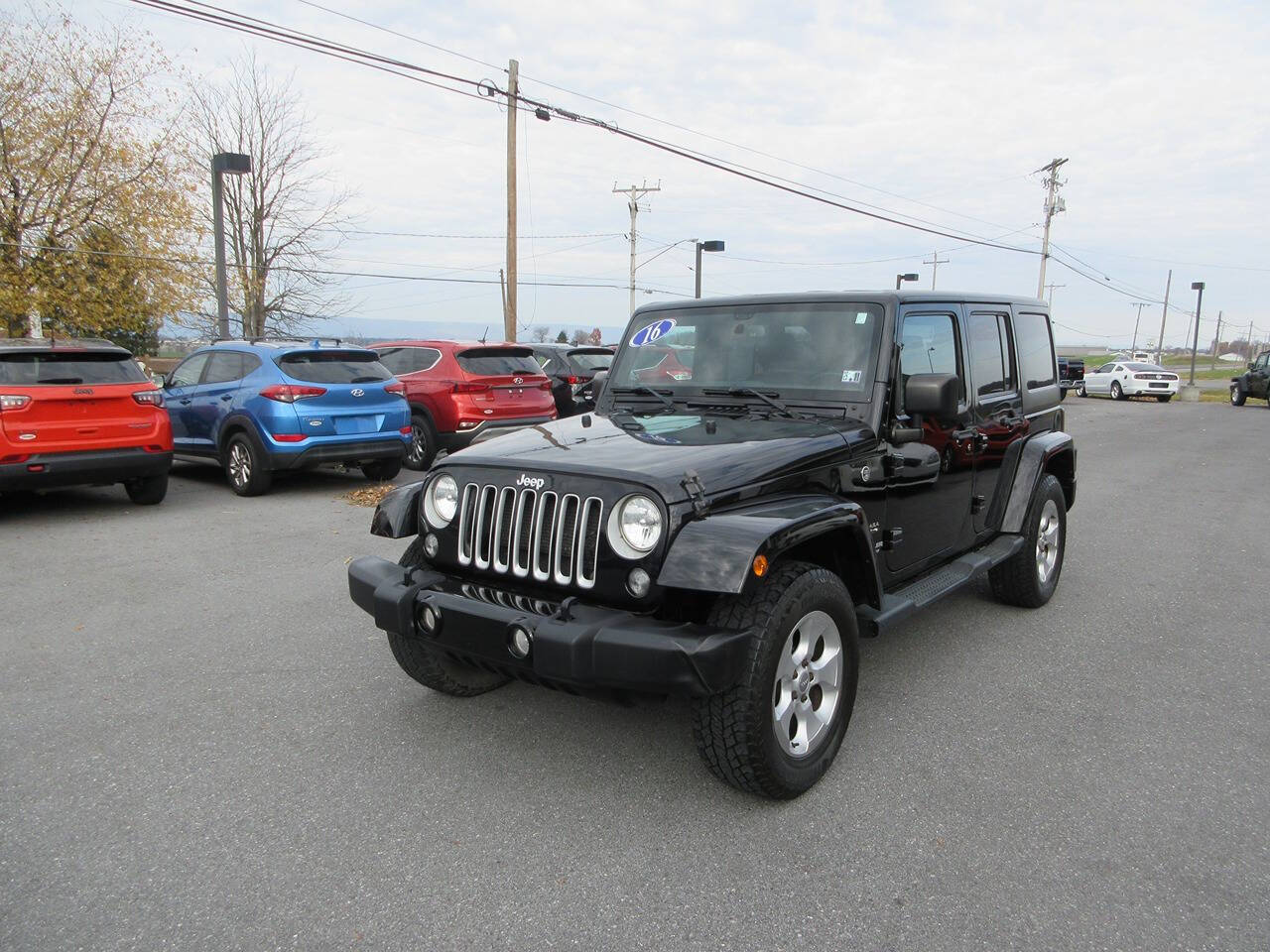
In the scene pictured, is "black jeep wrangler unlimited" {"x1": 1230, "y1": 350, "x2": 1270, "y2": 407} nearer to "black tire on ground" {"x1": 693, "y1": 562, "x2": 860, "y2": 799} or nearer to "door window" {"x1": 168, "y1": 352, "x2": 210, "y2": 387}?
"door window" {"x1": 168, "y1": 352, "x2": 210, "y2": 387}

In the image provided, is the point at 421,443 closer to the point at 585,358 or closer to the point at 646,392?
the point at 585,358

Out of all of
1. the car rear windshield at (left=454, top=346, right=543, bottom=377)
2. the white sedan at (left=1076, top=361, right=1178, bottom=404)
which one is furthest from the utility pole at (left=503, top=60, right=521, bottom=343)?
the white sedan at (left=1076, top=361, right=1178, bottom=404)

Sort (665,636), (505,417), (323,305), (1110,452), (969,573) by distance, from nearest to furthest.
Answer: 1. (665,636)
2. (969,573)
3. (505,417)
4. (1110,452)
5. (323,305)

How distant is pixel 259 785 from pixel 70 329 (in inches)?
745

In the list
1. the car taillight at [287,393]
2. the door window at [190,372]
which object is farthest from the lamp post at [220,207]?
the car taillight at [287,393]

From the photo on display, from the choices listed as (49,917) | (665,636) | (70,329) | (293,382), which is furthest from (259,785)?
(70,329)

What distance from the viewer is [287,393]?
9.07 m

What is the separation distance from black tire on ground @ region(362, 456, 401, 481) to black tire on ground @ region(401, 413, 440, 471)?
2.94 ft

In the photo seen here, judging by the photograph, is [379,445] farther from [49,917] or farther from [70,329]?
[70,329]

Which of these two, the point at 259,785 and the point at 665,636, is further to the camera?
the point at 259,785

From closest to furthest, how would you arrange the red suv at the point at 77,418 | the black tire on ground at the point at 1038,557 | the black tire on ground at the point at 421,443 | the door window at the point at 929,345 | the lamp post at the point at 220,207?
1. the door window at the point at 929,345
2. the black tire on ground at the point at 1038,557
3. the red suv at the point at 77,418
4. the black tire on ground at the point at 421,443
5. the lamp post at the point at 220,207

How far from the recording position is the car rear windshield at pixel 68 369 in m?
7.69

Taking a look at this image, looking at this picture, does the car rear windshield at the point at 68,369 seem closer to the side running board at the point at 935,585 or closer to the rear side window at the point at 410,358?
the rear side window at the point at 410,358

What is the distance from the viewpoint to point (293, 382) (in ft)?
30.0
